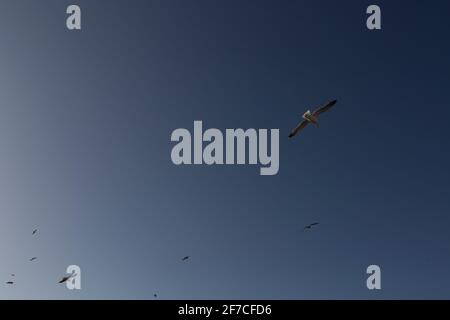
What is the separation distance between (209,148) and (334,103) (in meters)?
9.79

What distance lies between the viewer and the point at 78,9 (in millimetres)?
31906

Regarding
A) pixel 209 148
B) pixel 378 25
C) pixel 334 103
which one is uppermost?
pixel 378 25

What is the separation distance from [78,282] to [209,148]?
1034 cm
